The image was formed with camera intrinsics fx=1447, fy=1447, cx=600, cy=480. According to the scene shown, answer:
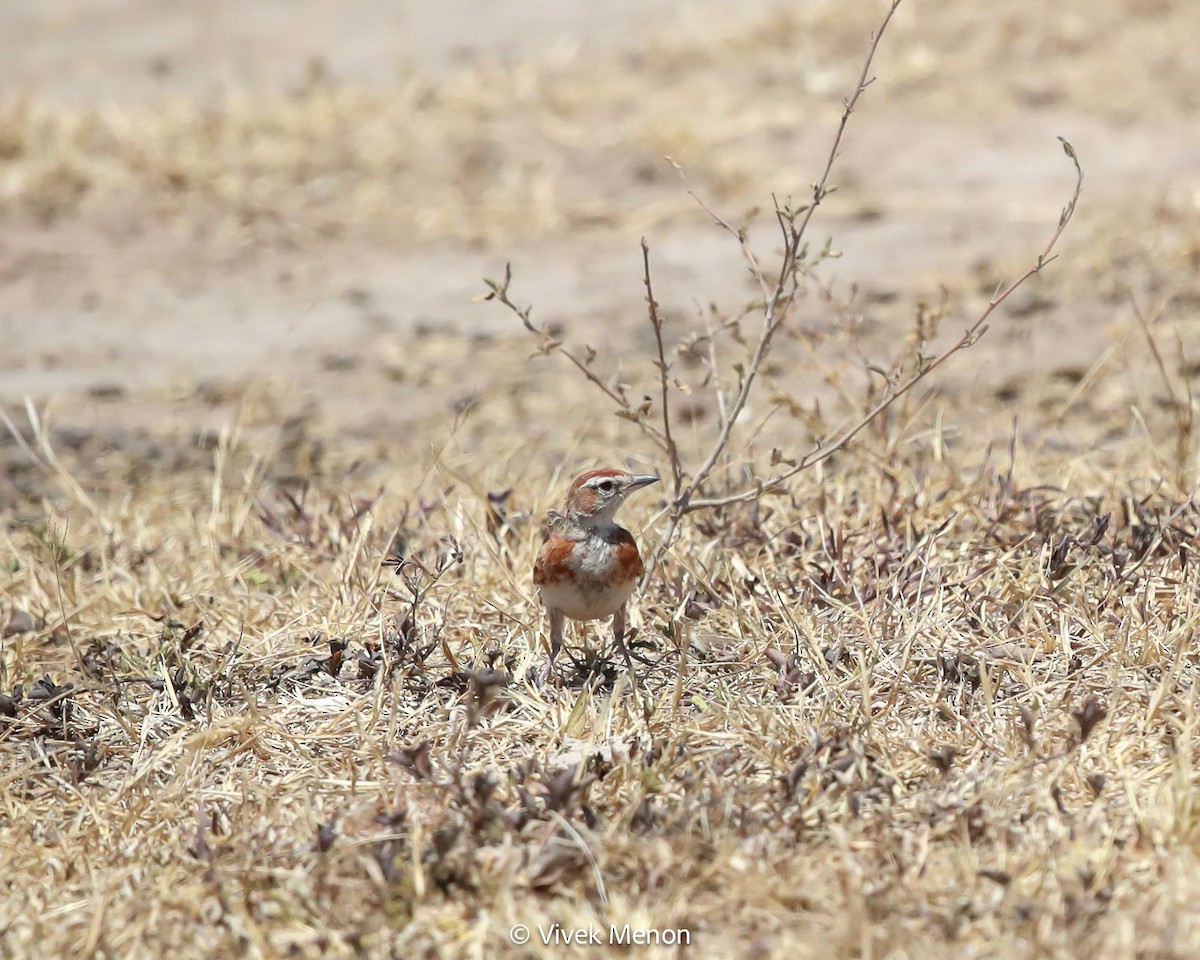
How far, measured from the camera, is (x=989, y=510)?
4.42 m

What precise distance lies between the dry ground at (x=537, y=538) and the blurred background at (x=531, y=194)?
0.14 feet

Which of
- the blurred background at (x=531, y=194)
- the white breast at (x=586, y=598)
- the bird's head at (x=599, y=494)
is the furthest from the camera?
the blurred background at (x=531, y=194)

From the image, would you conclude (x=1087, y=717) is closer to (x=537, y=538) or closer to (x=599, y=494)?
(x=599, y=494)

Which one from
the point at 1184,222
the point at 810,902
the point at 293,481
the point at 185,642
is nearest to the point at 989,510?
Result: the point at 810,902

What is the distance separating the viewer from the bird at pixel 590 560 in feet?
11.7

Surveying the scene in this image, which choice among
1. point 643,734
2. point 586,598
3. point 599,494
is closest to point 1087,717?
point 643,734

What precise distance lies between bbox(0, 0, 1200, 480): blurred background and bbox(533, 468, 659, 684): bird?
55.0 inches

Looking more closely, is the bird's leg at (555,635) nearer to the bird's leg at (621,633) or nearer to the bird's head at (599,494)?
the bird's leg at (621,633)

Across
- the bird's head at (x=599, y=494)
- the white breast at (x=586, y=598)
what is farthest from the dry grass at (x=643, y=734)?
the bird's head at (x=599, y=494)

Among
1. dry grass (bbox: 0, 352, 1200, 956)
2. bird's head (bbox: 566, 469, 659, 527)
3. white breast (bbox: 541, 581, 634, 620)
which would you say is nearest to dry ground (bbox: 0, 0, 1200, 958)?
dry grass (bbox: 0, 352, 1200, 956)

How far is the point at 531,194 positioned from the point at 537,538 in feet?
16.2

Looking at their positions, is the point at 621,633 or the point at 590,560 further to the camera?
the point at 621,633

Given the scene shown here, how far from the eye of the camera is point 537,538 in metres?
4.43

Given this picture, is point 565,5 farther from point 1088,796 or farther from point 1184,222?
point 1088,796
